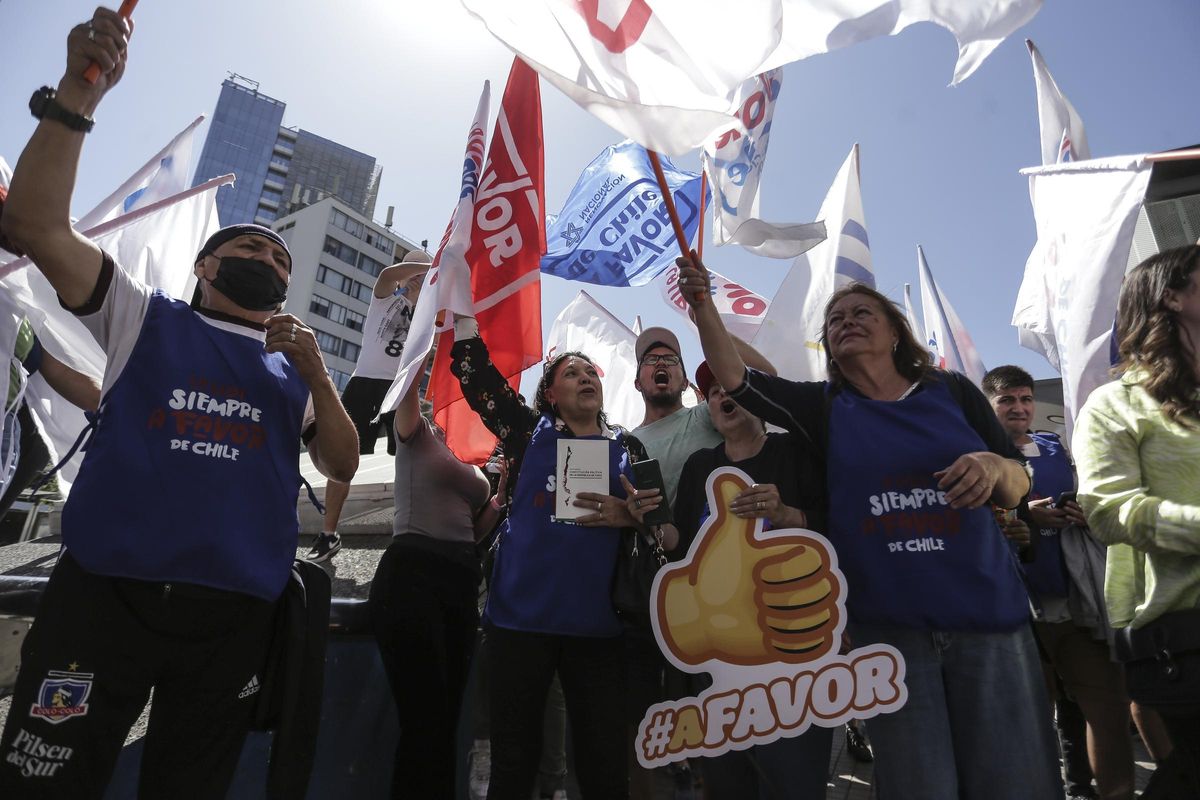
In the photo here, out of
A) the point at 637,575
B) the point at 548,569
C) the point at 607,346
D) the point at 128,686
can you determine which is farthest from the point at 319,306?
the point at 128,686

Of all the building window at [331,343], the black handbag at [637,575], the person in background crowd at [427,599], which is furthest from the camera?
the building window at [331,343]

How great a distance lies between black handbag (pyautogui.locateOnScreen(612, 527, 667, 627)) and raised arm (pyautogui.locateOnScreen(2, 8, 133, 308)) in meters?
1.67

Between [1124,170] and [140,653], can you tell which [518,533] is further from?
[1124,170]

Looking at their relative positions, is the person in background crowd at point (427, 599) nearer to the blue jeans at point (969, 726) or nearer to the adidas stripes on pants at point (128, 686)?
the adidas stripes on pants at point (128, 686)

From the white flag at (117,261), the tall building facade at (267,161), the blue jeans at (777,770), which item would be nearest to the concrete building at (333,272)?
the tall building facade at (267,161)

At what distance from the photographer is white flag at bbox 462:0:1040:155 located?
1765mm

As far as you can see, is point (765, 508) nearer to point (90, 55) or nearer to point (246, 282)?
point (246, 282)

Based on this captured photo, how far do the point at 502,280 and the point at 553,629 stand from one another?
4.98 feet

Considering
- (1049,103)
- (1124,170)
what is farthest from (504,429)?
(1049,103)

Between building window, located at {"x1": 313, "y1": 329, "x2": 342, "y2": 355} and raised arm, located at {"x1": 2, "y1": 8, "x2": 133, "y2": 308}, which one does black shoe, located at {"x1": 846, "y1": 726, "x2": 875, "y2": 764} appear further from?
building window, located at {"x1": 313, "y1": 329, "x2": 342, "y2": 355}

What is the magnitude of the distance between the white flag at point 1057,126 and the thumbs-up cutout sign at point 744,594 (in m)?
3.50

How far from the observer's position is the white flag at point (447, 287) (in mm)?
2604

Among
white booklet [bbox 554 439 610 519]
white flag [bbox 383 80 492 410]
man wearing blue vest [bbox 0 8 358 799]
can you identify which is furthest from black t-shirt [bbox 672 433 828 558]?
man wearing blue vest [bbox 0 8 358 799]

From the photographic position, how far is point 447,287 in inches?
110
